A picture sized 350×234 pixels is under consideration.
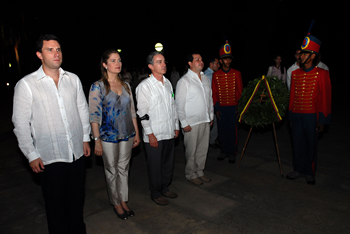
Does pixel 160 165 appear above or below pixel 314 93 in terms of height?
below

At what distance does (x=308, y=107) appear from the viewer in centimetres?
481

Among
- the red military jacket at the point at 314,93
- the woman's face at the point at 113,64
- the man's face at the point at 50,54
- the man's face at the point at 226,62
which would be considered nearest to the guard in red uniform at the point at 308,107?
the red military jacket at the point at 314,93

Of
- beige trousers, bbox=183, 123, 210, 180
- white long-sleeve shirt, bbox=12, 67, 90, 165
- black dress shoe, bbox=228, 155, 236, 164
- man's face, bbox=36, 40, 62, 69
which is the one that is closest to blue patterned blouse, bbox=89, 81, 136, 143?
white long-sleeve shirt, bbox=12, 67, 90, 165

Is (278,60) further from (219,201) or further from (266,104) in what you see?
(219,201)

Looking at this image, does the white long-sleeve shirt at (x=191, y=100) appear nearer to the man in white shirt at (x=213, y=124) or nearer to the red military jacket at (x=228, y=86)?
the red military jacket at (x=228, y=86)

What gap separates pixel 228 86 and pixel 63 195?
4164 mm

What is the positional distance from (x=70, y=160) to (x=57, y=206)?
0.52m

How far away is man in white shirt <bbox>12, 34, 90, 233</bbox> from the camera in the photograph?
9.00 ft

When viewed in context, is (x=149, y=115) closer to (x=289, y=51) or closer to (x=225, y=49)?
(x=225, y=49)

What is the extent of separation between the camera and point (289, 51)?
16.3 metres

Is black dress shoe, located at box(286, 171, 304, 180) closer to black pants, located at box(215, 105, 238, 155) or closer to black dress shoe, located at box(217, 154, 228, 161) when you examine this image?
black pants, located at box(215, 105, 238, 155)

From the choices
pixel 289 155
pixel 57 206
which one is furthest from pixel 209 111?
pixel 57 206

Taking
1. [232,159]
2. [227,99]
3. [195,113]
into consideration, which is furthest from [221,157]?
[195,113]

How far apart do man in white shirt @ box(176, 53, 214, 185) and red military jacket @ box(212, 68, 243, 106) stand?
1099 mm
